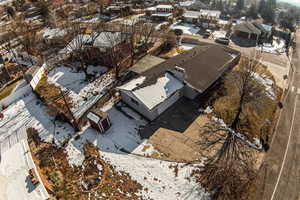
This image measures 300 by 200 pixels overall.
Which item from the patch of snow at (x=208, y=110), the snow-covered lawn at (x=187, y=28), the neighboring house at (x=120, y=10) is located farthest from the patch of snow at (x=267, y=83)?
the neighboring house at (x=120, y=10)

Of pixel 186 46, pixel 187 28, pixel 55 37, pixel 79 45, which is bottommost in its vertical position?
pixel 186 46

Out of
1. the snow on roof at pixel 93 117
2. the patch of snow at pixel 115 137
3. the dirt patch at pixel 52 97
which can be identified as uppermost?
the snow on roof at pixel 93 117

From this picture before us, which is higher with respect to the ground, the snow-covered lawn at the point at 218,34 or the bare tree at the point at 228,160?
the snow-covered lawn at the point at 218,34

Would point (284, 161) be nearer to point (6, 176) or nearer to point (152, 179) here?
point (152, 179)

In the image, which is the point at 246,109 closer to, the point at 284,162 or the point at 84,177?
the point at 284,162

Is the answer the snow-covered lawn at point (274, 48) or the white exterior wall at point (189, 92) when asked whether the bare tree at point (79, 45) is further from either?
the snow-covered lawn at point (274, 48)

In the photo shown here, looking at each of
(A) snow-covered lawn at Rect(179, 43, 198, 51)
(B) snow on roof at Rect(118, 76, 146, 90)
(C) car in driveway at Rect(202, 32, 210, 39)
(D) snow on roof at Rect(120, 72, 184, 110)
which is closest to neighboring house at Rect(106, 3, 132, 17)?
(C) car in driveway at Rect(202, 32, 210, 39)

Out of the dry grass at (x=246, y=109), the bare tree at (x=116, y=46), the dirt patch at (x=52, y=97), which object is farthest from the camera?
the bare tree at (x=116, y=46)

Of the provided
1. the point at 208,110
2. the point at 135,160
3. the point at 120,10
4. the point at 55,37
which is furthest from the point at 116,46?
the point at 120,10
